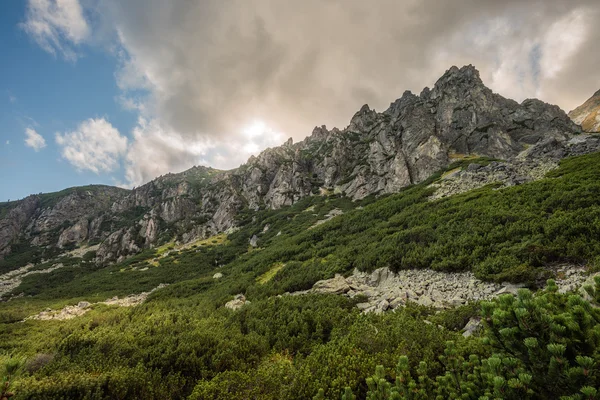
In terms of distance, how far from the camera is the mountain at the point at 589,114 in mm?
103250

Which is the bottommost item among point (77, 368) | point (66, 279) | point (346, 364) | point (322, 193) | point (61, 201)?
point (346, 364)

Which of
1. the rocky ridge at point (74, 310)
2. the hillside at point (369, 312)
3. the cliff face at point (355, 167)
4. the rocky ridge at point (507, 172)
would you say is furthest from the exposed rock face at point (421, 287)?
the cliff face at point (355, 167)

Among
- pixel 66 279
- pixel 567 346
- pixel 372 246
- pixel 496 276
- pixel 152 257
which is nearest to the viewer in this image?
pixel 567 346

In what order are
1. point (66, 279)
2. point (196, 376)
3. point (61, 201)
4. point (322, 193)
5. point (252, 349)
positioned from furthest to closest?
point (61, 201), point (322, 193), point (66, 279), point (252, 349), point (196, 376)

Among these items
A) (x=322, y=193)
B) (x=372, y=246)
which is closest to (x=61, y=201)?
(x=322, y=193)

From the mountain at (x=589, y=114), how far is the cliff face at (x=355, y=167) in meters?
38.1

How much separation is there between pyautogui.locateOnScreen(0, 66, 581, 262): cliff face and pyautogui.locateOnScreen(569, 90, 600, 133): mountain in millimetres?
38120

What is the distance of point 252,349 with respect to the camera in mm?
9523

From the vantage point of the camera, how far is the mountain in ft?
339

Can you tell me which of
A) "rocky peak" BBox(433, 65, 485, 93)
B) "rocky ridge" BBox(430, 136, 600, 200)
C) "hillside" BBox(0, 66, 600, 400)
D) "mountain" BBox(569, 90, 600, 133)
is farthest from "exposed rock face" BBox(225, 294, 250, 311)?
"mountain" BBox(569, 90, 600, 133)

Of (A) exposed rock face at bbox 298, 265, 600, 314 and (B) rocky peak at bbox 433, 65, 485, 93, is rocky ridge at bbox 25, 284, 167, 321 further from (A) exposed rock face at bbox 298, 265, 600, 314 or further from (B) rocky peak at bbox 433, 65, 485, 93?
(B) rocky peak at bbox 433, 65, 485, 93

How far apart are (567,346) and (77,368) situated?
35.2ft

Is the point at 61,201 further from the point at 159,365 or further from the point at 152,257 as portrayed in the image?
the point at 159,365

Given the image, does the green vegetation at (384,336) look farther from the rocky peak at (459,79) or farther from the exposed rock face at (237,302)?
the rocky peak at (459,79)
